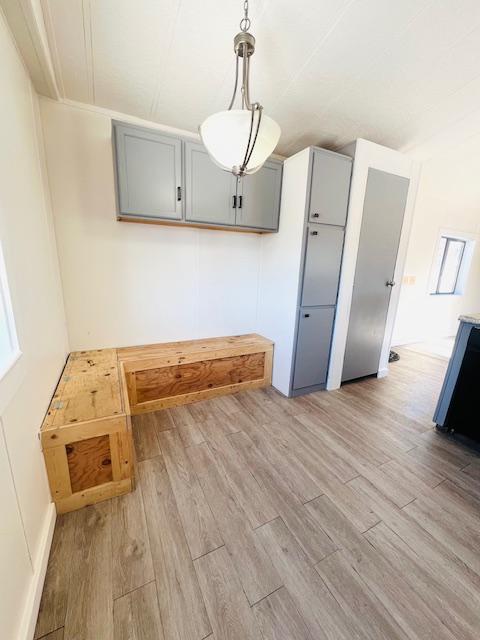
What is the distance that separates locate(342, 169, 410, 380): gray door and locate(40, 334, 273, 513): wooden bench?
0.99 meters

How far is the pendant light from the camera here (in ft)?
3.14

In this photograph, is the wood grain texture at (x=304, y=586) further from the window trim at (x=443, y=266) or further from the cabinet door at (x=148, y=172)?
the window trim at (x=443, y=266)

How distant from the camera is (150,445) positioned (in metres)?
1.86

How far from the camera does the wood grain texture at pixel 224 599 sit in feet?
3.07

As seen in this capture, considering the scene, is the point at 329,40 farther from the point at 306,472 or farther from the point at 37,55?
the point at 306,472

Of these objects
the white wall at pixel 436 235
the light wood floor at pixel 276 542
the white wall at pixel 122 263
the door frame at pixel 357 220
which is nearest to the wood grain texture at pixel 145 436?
the light wood floor at pixel 276 542

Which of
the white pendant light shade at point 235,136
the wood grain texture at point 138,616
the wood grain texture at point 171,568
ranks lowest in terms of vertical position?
the wood grain texture at point 171,568

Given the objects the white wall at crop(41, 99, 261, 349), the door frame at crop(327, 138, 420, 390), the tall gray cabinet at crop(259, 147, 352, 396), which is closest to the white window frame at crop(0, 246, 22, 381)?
the white wall at crop(41, 99, 261, 349)

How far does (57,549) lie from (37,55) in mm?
2642

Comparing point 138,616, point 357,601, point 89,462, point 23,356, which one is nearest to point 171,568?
point 138,616

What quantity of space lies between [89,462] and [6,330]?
845mm

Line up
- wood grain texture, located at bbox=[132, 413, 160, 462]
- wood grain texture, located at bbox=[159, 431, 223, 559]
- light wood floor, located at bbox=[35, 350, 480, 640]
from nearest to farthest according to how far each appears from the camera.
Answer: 1. light wood floor, located at bbox=[35, 350, 480, 640]
2. wood grain texture, located at bbox=[159, 431, 223, 559]
3. wood grain texture, located at bbox=[132, 413, 160, 462]

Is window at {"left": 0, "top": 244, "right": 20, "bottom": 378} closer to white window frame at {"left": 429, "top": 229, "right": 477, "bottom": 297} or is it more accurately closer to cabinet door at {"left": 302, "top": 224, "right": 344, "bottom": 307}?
cabinet door at {"left": 302, "top": 224, "right": 344, "bottom": 307}

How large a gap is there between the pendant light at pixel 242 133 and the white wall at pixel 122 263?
4.75 feet
